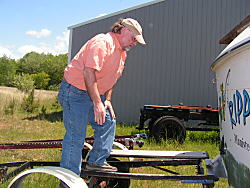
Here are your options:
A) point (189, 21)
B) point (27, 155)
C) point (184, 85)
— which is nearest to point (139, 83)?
point (184, 85)

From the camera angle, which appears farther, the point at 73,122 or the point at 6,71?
the point at 6,71

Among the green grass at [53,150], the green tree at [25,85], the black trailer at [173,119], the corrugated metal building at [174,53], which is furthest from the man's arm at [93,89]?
the green tree at [25,85]

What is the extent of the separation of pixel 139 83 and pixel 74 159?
31.0ft

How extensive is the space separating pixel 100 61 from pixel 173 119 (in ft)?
15.1

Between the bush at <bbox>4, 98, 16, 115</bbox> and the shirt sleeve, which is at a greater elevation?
the shirt sleeve

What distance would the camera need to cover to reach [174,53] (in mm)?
11961

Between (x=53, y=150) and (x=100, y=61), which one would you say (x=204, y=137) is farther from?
(x=100, y=61)

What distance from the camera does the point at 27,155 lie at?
6219 mm

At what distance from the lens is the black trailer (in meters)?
7.03

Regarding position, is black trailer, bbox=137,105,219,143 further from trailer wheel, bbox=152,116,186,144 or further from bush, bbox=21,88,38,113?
bush, bbox=21,88,38,113

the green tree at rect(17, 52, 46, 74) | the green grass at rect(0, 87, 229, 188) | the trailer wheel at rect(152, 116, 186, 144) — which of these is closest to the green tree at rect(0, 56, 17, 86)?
the green tree at rect(17, 52, 46, 74)

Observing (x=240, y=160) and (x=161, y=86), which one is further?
(x=161, y=86)

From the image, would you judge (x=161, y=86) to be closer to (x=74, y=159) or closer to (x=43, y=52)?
(x=74, y=159)

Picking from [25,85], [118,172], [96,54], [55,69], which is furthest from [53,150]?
[55,69]
